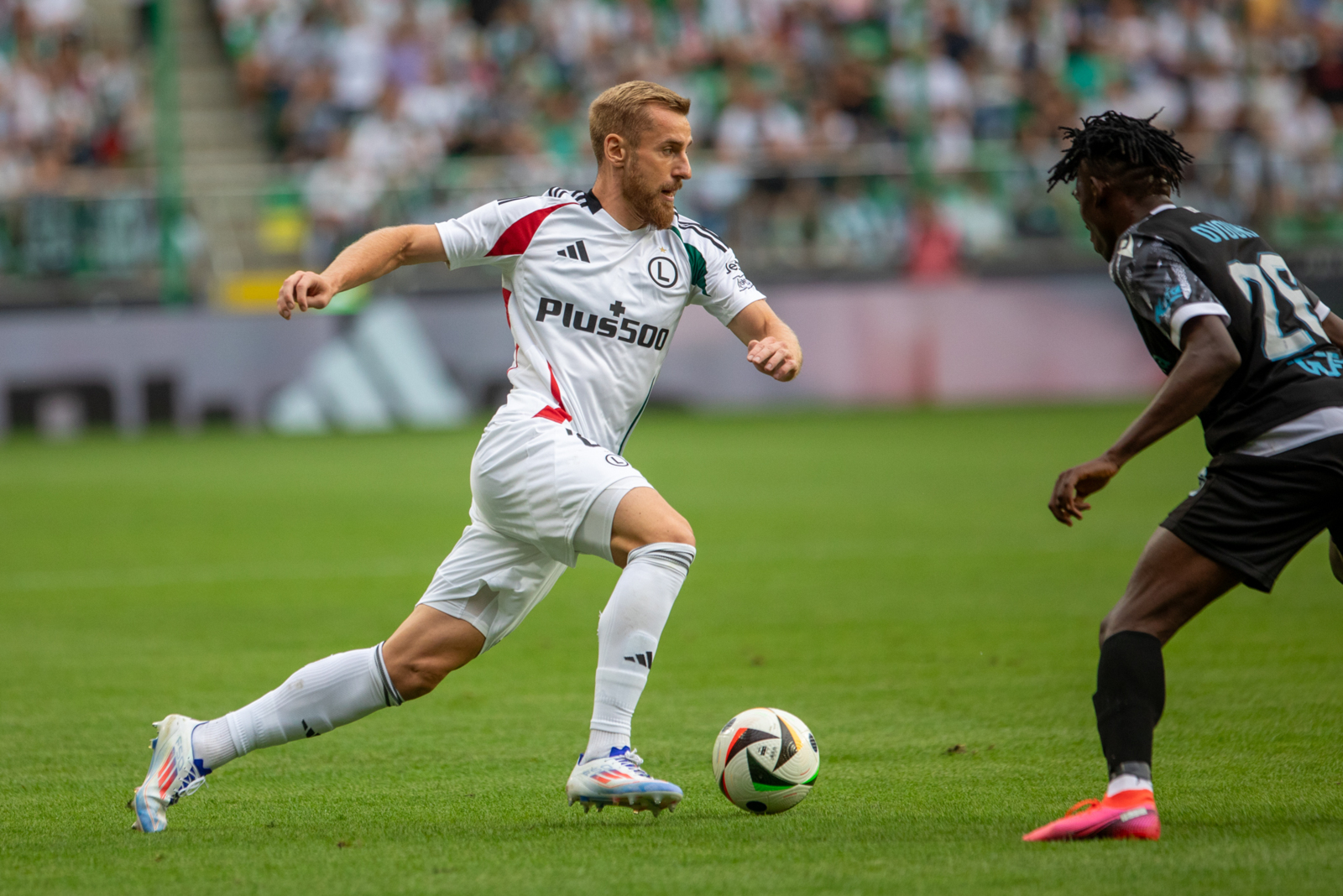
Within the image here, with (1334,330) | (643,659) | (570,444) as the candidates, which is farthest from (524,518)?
(1334,330)

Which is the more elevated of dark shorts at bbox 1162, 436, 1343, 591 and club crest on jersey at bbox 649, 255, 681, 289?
club crest on jersey at bbox 649, 255, 681, 289

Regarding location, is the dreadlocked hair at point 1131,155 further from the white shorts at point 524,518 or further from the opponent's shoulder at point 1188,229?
the white shorts at point 524,518

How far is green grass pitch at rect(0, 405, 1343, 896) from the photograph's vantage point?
4250 millimetres

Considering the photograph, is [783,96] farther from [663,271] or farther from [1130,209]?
[1130,209]

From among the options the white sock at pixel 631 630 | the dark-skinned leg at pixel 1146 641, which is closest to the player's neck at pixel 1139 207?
the dark-skinned leg at pixel 1146 641

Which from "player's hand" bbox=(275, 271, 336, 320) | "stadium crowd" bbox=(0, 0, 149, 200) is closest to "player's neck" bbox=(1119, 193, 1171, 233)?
"player's hand" bbox=(275, 271, 336, 320)

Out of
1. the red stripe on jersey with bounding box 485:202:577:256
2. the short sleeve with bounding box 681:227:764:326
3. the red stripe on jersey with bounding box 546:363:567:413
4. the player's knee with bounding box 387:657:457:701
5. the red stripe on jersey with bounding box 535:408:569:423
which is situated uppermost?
the red stripe on jersey with bounding box 485:202:577:256

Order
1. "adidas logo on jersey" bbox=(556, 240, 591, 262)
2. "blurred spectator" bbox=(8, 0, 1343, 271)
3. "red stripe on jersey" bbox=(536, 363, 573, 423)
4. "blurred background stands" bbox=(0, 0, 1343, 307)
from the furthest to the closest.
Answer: "blurred spectator" bbox=(8, 0, 1343, 271) → "blurred background stands" bbox=(0, 0, 1343, 307) → "adidas logo on jersey" bbox=(556, 240, 591, 262) → "red stripe on jersey" bbox=(536, 363, 573, 423)

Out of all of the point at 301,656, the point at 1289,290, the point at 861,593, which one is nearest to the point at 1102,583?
the point at 861,593

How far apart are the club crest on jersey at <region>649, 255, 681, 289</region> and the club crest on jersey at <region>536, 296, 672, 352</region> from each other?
5.4 inches

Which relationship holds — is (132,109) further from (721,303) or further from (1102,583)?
(721,303)

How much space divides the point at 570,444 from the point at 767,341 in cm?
65

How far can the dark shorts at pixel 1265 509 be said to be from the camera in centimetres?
435

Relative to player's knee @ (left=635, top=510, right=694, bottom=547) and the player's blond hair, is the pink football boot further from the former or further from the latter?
the player's blond hair
